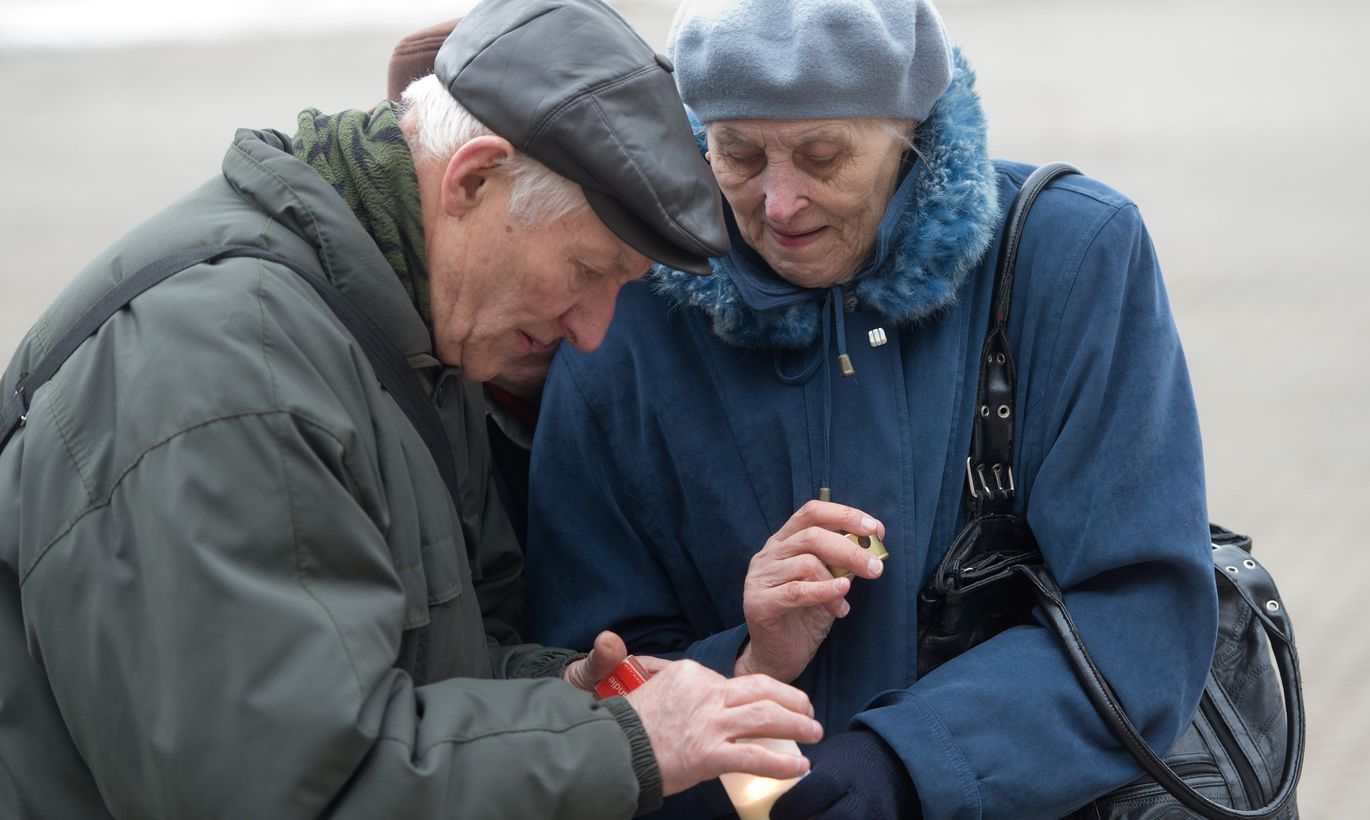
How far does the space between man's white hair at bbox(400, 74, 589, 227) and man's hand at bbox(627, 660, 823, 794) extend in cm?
61

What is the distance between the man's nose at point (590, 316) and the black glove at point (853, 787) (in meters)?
0.68

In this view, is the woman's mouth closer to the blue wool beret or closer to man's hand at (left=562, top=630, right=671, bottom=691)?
the blue wool beret

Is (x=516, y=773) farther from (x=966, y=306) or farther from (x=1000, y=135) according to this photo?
(x=1000, y=135)

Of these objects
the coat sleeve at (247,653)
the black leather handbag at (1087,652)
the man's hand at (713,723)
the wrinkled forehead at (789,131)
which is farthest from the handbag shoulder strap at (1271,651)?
the coat sleeve at (247,653)

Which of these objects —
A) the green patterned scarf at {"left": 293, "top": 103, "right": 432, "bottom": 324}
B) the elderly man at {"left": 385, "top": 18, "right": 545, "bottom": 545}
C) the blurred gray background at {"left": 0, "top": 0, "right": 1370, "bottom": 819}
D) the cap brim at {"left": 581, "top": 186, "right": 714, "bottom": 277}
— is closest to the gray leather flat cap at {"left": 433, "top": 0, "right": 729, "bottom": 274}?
the cap brim at {"left": 581, "top": 186, "right": 714, "bottom": 277}

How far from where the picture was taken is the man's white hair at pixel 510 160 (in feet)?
6.19

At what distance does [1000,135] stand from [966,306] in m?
8.96

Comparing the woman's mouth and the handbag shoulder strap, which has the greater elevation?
the woman's mouth

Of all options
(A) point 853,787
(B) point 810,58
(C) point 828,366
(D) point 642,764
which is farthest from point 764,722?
(B) point 810,58

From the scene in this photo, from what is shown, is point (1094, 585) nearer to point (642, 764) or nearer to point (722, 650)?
point (722, 650)

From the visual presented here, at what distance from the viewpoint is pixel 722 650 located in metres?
2.33

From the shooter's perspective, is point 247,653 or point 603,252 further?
point 603,252

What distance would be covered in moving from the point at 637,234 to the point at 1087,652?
2.94 feet

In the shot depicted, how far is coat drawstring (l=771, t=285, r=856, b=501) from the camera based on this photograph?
229cm
